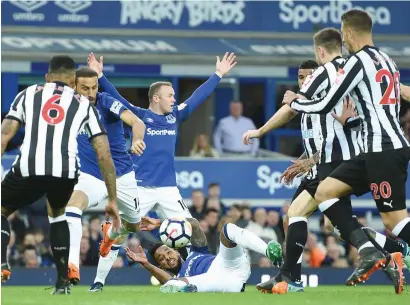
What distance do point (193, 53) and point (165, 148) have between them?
7.65 metres

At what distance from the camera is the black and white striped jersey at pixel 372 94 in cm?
1020

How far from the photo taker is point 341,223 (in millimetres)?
10539

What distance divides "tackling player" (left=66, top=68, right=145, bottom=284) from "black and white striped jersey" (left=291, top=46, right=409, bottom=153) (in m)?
2.43

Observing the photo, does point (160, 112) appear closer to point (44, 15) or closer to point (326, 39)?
point (326, 39)

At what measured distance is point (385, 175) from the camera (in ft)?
33.2

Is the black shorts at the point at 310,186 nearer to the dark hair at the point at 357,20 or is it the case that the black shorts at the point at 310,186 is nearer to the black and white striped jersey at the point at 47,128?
the dark hair at the point at 357,20

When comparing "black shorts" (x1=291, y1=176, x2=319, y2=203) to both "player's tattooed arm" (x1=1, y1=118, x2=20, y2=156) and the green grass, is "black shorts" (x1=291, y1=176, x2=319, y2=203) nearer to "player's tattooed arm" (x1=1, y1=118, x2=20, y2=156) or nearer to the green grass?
the green grass

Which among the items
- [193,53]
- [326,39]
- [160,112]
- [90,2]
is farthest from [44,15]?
[326,39]

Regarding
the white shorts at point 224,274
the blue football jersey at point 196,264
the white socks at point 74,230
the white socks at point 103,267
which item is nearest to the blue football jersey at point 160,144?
the white socks at point 103,267

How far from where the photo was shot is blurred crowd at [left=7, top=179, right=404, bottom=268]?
59.7 feet

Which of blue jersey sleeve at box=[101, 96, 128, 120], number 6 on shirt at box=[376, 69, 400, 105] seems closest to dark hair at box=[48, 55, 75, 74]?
blue jersey sleeve at box=[101, 96, 128, 120]

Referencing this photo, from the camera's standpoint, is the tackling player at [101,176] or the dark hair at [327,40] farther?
the tackling player at [101,176]

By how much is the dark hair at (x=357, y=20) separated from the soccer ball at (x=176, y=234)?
330 centimetres

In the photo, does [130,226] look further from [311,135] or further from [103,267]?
[311,135]
